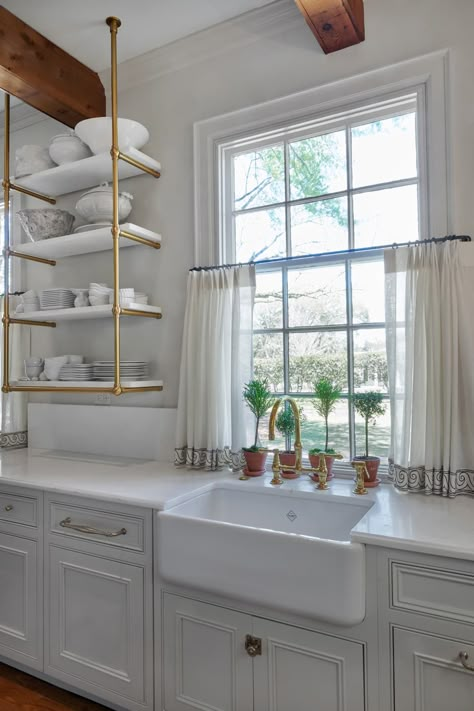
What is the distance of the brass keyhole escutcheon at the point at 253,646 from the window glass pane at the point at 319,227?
1.52m

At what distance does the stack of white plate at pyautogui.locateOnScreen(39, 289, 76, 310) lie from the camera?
8.28 ft

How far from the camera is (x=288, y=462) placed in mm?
2041

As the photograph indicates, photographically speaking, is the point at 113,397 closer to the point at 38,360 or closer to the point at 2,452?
the point at 38,360

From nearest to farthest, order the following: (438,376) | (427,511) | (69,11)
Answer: (427,511) < (438,376) < (69,11)

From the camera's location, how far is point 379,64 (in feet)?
6.63

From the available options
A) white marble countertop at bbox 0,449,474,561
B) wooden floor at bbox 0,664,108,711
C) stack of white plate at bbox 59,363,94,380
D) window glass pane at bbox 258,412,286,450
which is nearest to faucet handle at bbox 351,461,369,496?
white marble countertop at bbox 0,449,474,561

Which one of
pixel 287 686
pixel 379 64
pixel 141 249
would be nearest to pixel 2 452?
pixel 141 249

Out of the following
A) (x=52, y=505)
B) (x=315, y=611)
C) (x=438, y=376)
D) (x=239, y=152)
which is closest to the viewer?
(x=315, y=611)

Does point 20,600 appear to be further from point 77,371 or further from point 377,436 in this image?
point 377,436

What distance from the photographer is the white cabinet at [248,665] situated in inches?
55.8

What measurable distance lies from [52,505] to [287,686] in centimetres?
109

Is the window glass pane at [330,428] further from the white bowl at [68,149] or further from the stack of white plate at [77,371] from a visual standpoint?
the white bowl at [68,149]

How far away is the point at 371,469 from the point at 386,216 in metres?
1.03

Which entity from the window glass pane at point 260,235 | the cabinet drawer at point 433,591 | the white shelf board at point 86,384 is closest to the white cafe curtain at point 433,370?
the cabinet drawer at point 433,591
